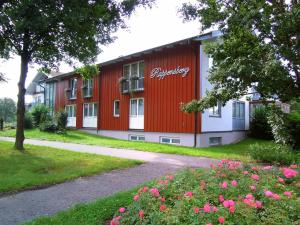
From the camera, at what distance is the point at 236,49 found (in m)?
12.0

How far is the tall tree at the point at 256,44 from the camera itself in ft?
34.9

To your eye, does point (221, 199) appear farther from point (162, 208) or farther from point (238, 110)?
point (238, 110)

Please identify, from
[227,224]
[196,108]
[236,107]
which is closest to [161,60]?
[236,107]

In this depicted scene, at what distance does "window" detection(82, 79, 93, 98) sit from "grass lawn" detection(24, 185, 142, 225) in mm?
24586

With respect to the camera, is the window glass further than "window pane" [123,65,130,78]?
Yes

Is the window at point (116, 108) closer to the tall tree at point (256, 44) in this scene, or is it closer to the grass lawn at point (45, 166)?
the grass lawn at point (45, 166)

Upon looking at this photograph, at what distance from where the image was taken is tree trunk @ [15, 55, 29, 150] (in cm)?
1468

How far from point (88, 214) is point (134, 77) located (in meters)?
18.9

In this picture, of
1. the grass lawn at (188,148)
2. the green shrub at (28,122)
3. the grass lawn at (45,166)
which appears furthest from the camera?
the green shrub at (28,122)

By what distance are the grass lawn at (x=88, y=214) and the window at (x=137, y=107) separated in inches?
692

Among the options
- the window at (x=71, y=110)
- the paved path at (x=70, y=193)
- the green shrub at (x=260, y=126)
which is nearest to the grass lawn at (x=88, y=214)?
the paved path at (x=70, y=193)

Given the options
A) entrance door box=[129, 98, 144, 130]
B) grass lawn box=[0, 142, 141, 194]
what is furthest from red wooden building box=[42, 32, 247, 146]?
grass lawn box=[0, 142, 141, 194]

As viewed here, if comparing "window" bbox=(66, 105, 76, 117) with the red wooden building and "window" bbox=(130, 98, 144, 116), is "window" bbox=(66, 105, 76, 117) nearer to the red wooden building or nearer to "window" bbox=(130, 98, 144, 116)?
the red wooden building

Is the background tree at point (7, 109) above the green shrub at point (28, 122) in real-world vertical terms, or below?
above
